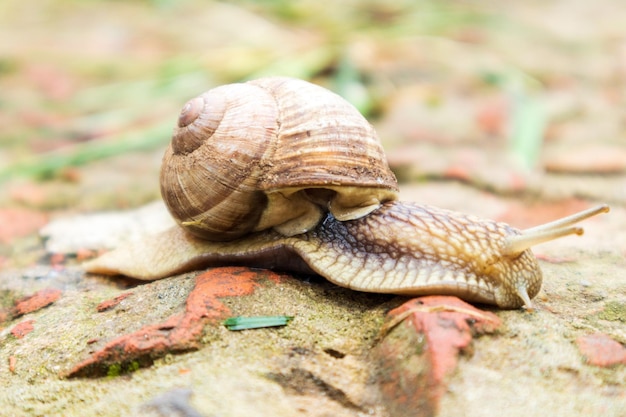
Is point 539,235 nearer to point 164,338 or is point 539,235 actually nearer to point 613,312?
point 613,312

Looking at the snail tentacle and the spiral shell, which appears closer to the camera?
the snail tentacle

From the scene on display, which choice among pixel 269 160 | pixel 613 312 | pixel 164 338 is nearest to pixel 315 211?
pixel 269 160

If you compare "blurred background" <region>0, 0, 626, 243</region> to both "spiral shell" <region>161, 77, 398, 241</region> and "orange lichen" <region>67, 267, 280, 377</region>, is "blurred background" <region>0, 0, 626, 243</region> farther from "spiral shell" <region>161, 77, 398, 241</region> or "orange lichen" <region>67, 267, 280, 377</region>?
"orange lichen" <region>67, 267, 280, 377</region>

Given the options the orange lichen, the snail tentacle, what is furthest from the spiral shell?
the snail tentacle

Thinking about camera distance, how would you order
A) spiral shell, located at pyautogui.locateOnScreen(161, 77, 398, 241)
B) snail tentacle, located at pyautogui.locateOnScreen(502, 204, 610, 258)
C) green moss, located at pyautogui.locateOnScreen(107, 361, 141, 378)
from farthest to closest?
1. spiral shell, located at pyautogui.locateOnScreen(161, 77, 398, 241)
2. snail tentacle, located at pyautogui.locateOnScreen(502, 204, 610, 258)
3. green moss, located at pyautogui.locateOnScreen(107, 361, 141, 378)

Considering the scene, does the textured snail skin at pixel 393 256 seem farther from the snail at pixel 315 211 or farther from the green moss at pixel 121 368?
the green moss at pixel 121 368

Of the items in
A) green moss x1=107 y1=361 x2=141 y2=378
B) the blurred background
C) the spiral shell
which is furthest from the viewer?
the blurred background

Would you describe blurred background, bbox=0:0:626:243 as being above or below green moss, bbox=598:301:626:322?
above

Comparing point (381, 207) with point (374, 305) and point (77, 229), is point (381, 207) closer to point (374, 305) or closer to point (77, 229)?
point (374, 305)
